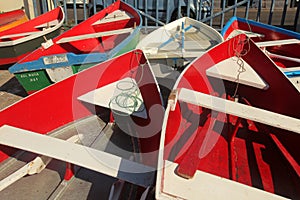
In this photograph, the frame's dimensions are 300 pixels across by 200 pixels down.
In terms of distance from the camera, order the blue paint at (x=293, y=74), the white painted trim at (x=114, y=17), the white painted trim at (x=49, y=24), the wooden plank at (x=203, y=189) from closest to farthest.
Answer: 1. the wooden plank at (x=203, y=189)
2. the blue paint at (x=293, y=74)
3. the white painted trim at (x=114, y=17)
4. the white painted trim at (x=49, y=24)

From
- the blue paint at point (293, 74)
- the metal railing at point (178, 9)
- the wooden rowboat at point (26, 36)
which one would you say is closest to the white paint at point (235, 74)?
the blue paint at point (293, 74)

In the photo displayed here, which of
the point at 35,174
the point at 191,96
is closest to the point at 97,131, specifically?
the point at 35,174

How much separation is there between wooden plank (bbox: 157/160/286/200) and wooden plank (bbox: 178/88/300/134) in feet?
2.48

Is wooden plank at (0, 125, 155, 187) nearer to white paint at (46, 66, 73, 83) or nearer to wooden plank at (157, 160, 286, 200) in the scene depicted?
wooden plank at (157, 160, 286, 200)

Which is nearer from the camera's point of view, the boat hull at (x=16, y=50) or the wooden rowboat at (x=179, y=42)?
the wooden rowboat at (x=179, y=42)

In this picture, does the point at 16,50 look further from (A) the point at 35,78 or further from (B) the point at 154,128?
(B) the point at 154,128

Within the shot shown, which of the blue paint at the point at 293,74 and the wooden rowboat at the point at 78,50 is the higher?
the wooden rowboat at the point at 78,50

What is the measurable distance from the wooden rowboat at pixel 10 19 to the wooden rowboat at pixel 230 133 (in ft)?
14.6

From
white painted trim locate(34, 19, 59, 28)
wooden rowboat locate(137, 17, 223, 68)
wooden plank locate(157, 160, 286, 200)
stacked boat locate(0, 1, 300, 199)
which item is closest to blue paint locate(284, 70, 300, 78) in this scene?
stacked boat locate(0, 1, 300, 199)

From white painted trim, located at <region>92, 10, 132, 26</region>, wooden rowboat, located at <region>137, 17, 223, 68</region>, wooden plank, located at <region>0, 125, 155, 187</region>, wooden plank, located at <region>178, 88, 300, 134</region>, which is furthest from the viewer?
white painted trim, located at <region>92, 10, 132, 26</region>

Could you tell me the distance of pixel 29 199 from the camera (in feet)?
8.19

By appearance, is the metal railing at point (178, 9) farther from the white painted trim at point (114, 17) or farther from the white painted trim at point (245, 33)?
the white painted trim at point (245, 33)

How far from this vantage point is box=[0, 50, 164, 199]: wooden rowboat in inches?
88.2

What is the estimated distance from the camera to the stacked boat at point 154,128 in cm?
213
